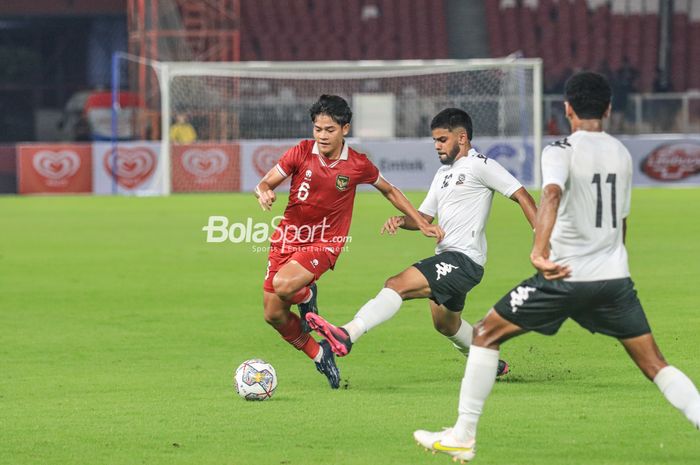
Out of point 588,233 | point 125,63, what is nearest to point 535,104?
point 125,63

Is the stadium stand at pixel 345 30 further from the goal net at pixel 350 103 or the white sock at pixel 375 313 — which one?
the white sock at pixel 375 313

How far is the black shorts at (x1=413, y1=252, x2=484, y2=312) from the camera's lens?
8750 millimetres

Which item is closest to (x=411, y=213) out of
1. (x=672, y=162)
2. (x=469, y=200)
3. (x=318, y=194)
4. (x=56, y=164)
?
(x=469, y=200)

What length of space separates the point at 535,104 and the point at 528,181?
216 centimetres

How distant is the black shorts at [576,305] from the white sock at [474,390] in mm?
233

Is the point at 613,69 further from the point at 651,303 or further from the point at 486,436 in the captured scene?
the point at 486,436

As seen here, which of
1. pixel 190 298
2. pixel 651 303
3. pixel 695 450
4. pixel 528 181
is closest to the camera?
pixel 695 450

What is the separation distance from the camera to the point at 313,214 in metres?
9.23

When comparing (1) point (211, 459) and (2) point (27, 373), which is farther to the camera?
(2) point (27, 373)

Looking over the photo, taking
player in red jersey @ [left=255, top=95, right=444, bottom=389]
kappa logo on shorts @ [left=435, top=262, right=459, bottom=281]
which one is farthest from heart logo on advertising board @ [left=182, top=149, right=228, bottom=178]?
kappa logo on shorts @ [left=435, top=262, right=459, bottom=281]

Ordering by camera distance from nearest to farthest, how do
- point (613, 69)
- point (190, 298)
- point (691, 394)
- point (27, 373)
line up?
point (691, 394)
point (27, 373)
point (190, 298)
point (613, 69)

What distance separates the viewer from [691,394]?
6.16 m

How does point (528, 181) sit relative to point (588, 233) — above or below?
below

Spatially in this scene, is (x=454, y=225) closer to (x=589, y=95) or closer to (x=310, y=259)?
(x=310, y=259)
